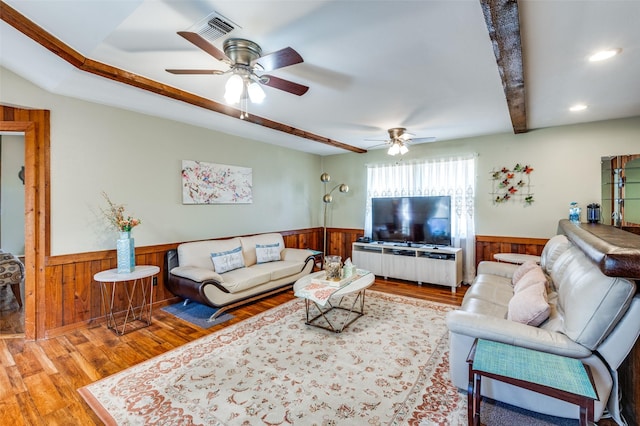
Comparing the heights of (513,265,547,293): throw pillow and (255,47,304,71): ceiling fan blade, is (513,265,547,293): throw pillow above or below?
below

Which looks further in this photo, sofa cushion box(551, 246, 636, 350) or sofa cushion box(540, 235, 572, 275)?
sofa cushion box(540, 235, 572, 275)

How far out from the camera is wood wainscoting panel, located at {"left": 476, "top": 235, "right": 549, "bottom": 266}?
4453 mm

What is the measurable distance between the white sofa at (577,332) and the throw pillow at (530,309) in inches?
0.9

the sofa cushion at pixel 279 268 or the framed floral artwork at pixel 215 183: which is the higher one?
the framed floral artwork at pixel 215 183

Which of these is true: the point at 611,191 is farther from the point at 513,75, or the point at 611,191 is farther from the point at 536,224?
the point at 513,75

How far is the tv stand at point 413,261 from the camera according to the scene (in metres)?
4.64

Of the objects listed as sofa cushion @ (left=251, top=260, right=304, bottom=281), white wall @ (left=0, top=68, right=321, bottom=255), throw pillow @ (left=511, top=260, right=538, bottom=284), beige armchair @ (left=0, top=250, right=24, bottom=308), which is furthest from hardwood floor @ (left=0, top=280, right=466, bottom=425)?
throw pillow @ (left=511, top=260, right=538, bottom=284)

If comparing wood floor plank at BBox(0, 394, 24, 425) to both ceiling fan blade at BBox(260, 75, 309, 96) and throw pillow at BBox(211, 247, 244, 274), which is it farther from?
ceiling fan blade at BBox(260, 75, 309, 96)

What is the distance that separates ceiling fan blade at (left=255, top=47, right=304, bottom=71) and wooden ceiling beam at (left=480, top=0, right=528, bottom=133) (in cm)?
109

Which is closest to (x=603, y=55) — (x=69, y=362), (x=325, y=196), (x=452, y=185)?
(x=452, y=185)

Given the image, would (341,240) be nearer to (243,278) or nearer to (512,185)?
(243,278)

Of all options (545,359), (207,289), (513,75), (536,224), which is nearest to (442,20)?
(513,75)

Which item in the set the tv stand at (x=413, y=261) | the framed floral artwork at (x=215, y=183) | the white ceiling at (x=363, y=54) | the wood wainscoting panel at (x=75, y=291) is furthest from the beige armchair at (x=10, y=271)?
the tv stand at (x=413, y=261)

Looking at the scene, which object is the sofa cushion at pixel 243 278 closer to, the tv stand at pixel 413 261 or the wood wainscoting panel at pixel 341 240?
the tv stand at pixel 413 261
